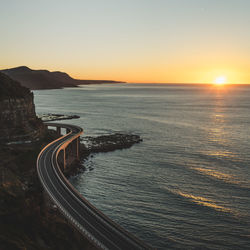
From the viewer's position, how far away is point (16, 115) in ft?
254

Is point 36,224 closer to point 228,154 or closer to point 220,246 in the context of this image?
point 220,246

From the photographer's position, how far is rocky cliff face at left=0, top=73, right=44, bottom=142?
7356 cm

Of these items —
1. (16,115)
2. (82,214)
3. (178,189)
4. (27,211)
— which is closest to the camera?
(82,214)

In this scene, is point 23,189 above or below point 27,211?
below

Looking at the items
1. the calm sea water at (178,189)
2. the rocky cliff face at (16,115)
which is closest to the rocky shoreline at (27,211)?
the rocky cliff face at (16,115)

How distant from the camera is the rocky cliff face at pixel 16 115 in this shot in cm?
7356

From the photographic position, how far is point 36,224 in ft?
127

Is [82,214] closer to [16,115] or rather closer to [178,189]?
[178,189]

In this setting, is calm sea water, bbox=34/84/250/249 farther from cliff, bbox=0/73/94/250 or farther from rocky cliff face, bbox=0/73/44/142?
rocky cliff face, bbox=0/73/44/142

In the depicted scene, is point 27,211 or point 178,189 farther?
point 178,189

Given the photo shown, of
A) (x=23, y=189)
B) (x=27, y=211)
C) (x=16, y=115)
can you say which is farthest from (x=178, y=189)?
(x=16, y=115)

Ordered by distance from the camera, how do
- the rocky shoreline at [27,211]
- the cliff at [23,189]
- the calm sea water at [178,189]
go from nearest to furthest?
the rocky shoreline at [27,211] < the cliff at [23,189] < the calm sea water at [178,189]

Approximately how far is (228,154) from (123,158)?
1341 inches

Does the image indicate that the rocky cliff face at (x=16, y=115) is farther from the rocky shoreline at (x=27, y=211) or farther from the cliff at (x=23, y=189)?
the rocky shoreline at (x=27, y=211)
